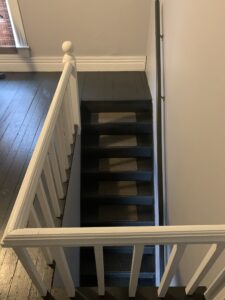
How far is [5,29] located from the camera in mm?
3363

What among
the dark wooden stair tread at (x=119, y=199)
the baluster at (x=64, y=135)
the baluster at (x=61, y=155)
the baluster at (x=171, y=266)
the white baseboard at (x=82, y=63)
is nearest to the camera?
the baluster at (x=171, y=266)

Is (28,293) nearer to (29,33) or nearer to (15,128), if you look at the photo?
(15,128)

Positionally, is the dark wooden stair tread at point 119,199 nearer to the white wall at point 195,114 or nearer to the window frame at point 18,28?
the white wall at point 195,114

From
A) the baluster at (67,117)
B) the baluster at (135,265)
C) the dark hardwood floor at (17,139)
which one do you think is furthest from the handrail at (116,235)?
the baluster at (67,117)

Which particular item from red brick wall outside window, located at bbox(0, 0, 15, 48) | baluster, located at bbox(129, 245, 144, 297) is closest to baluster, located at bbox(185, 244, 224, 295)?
baluster, located at bbox(129, 245, 144, 297)

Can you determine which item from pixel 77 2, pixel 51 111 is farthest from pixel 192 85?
pixel 77 2

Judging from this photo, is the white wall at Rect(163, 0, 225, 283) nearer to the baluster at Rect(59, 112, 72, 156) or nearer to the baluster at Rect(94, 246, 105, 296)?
the baluster at Rect(94, 246, 105, 296)

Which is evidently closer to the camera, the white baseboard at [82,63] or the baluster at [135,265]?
the baluster at [135,265]

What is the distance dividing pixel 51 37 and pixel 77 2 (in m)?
0.55

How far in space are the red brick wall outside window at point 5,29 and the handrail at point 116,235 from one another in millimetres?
3220

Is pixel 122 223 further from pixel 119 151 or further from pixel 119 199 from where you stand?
pixel 119 151

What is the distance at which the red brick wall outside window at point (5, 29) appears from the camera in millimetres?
3207

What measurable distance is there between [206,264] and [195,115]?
85 centimetres

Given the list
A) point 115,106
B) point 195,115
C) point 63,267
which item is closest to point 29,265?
point 63,267
